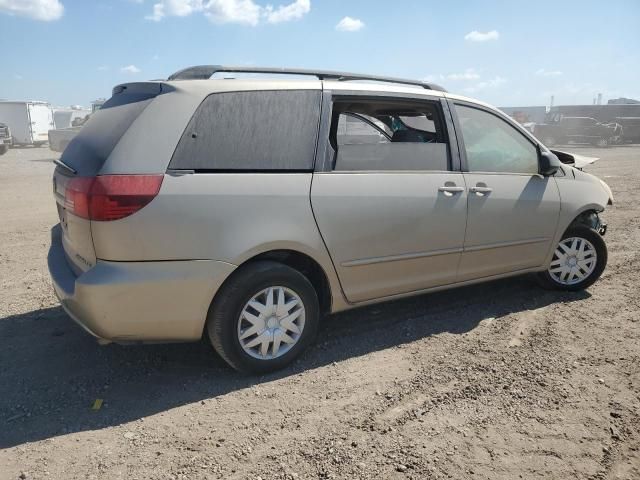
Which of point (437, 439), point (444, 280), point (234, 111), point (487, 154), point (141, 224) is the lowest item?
point (437, 439)

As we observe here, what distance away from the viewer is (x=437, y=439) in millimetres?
2703

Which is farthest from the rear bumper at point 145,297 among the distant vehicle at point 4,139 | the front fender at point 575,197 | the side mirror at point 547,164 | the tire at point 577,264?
the distant vehicle at point 4,139

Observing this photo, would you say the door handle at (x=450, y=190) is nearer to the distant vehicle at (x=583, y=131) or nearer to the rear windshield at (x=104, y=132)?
the rear windshield at (x=104, y=132)

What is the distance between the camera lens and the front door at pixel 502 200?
4.03m

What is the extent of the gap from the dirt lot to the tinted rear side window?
1398 mm

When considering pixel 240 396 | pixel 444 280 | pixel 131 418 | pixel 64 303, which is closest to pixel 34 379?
pixel 64 303

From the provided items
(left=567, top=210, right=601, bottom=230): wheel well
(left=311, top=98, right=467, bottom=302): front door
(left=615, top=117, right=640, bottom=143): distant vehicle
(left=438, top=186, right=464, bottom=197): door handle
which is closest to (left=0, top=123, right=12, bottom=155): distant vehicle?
(left=311, top=98, right=467, bottom=302): front door

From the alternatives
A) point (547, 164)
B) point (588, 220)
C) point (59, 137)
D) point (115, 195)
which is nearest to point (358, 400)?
point (115, 195)

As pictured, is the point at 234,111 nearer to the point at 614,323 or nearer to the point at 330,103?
the point at 330,103

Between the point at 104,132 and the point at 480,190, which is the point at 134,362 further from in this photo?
the point at 480,190

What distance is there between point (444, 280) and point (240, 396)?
1.85 m

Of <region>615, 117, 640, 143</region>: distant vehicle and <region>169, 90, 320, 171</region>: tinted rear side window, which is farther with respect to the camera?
<region>615, 117, 640, 143</region>: distant vehicle

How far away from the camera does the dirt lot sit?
8.27ft

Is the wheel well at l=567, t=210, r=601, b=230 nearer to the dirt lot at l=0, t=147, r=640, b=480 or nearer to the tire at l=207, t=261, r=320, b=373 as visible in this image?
the dirt lot at l=0, t=147, r=640, b=480
